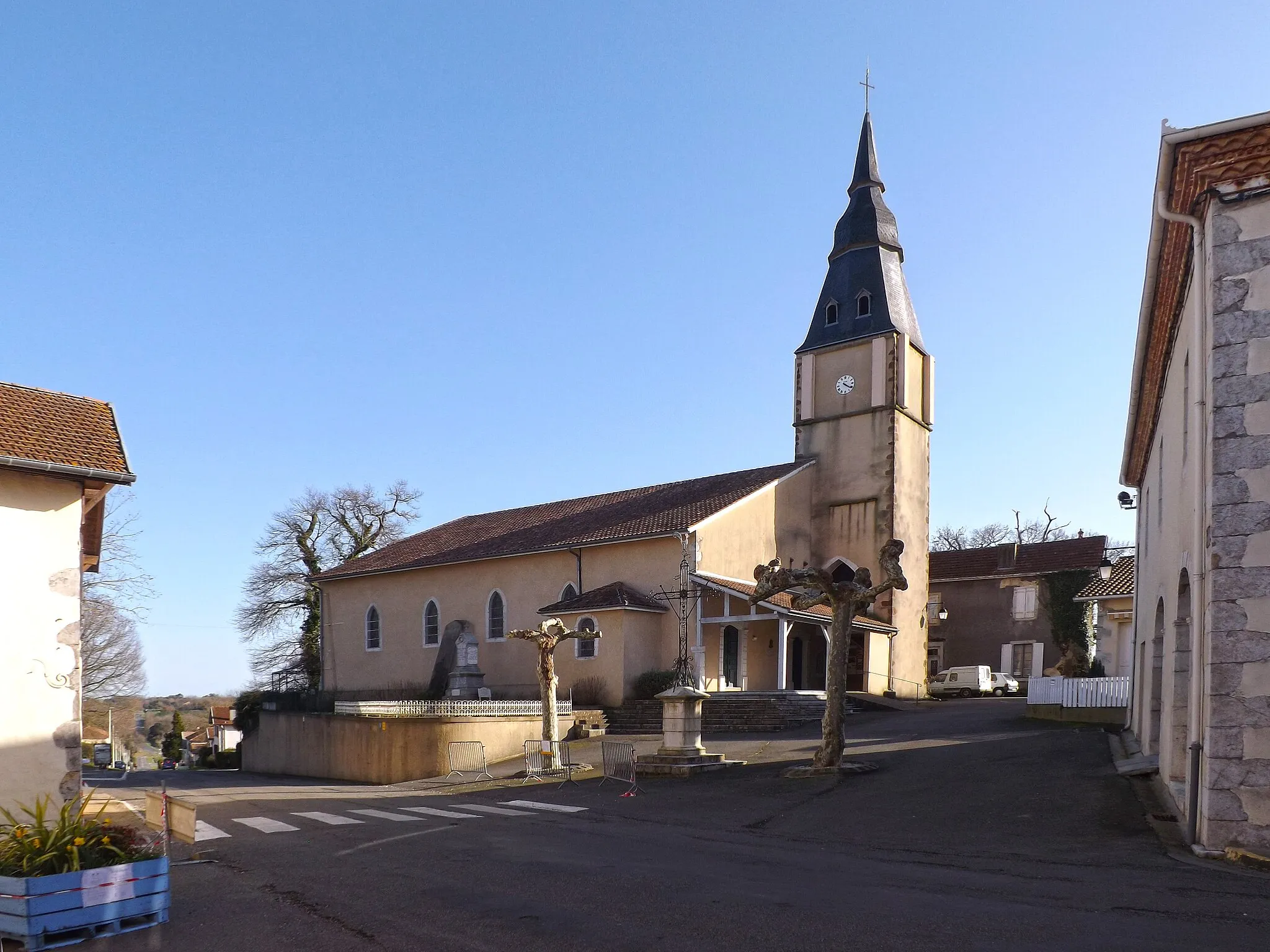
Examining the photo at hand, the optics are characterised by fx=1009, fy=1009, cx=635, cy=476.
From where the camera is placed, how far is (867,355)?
34656 millimetres

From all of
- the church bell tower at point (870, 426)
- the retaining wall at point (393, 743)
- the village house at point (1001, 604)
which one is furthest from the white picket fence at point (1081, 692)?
the village house at point (1001, 604)

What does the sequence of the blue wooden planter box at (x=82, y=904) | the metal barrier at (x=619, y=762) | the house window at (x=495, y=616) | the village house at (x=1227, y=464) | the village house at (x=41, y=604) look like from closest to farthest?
the blue wooden planter box at (x=82, y=904) < the village house at (x=1227, y=464) < the village house at (x=41, y=604) < the metal barrier at (x=619, y=762) < the house window at (x=495, y=616)

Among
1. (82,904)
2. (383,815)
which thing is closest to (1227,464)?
(82,904)

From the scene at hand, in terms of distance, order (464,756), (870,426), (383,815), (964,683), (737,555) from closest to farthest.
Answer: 1. (383,815)
2. (464,756)
3. (737,555)
4. (870,426)
5. (964,683)

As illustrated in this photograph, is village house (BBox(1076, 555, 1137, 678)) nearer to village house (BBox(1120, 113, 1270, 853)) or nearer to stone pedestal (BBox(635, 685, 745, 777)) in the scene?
stone pedestal (BBox(635, 685, 745, 777))

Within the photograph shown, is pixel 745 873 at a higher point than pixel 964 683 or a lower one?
higher

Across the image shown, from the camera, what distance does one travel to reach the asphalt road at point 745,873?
653 cm

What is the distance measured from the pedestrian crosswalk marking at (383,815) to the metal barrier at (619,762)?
13.2 feet

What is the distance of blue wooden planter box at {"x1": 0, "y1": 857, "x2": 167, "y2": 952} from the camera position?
6.43 meters

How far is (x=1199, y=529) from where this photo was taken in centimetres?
987

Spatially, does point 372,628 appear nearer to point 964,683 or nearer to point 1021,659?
point 964,683

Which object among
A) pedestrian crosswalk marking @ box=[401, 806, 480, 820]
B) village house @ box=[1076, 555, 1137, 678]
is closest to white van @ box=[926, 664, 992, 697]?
village house @ box=[1076, 555, 1137, 678]

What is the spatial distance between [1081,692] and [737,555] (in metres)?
11.3

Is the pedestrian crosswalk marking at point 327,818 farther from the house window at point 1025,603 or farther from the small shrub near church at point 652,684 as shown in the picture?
the house window at point 1025,603
